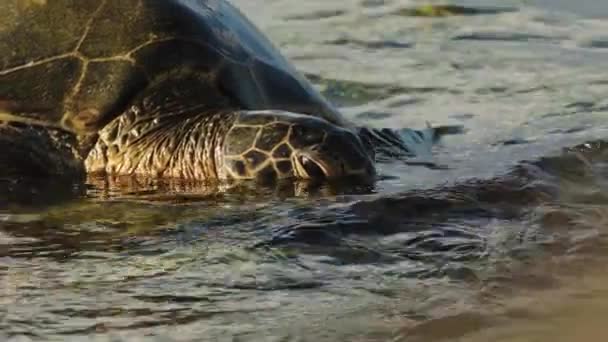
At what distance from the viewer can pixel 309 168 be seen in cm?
585

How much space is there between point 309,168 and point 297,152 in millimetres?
89

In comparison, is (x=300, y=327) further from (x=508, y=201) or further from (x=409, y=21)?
(x=409, y=21)

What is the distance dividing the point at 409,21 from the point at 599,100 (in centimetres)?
288

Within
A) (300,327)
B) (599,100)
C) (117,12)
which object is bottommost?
(300,327)

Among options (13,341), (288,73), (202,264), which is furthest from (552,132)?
(13,341)

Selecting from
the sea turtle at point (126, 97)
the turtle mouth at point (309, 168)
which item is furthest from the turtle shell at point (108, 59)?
the turtle mouth at point (309, 168)

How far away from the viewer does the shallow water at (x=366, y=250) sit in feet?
12.6

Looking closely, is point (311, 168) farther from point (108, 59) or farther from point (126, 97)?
point (108, 59)

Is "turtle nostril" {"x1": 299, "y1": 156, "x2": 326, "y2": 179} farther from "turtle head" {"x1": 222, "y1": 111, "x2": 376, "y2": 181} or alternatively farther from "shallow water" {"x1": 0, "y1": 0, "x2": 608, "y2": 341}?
"shallow water" {"x1": 0, "y1": 0, "x2": 608, "y2": 341}

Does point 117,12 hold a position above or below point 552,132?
above

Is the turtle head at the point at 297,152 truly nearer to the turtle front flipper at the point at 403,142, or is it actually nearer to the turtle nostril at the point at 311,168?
the turtle nostril at the point at 311,168

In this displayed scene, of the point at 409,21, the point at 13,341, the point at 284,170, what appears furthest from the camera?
the point at 409,21

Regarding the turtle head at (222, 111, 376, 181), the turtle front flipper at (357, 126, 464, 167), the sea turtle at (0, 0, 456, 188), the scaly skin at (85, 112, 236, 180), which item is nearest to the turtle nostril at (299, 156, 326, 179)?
the turtle head at (222, 111, 376, 181)

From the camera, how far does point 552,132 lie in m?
6.80
